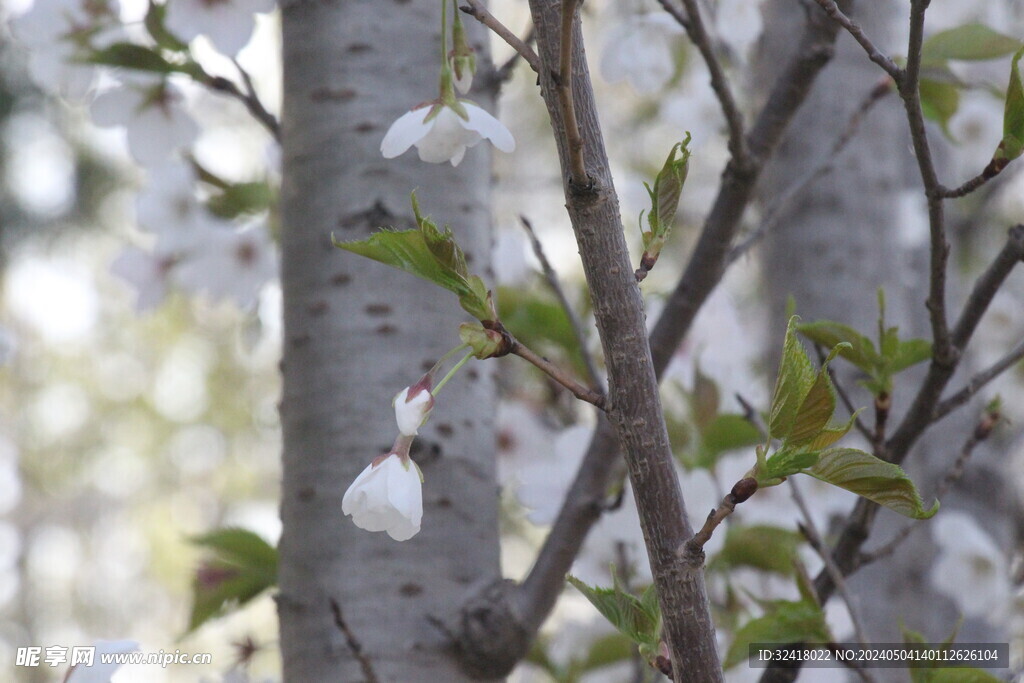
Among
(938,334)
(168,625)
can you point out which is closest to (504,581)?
(938,334)

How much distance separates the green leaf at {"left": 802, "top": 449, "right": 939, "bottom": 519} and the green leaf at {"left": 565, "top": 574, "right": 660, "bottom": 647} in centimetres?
9

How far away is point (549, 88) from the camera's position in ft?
1.08

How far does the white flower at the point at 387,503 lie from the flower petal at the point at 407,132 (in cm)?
14

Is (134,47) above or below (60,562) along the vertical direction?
below

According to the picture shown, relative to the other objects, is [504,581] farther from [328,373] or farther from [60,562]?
[60,562]

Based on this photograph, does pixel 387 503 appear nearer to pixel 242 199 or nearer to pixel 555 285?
pixel 555 285

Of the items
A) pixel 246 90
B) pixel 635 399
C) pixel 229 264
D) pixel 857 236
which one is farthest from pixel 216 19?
pixel 857 236

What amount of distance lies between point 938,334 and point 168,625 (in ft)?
17.9

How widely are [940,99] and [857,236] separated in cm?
49

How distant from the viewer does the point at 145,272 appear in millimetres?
953

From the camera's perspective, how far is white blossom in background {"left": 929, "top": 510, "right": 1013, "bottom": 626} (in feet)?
3.97

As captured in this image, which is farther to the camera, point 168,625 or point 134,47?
point 168,625

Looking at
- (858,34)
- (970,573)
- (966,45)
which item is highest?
(966,45)

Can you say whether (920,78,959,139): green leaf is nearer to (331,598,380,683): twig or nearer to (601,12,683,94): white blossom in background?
(601,12,683,94): white blossom in background
